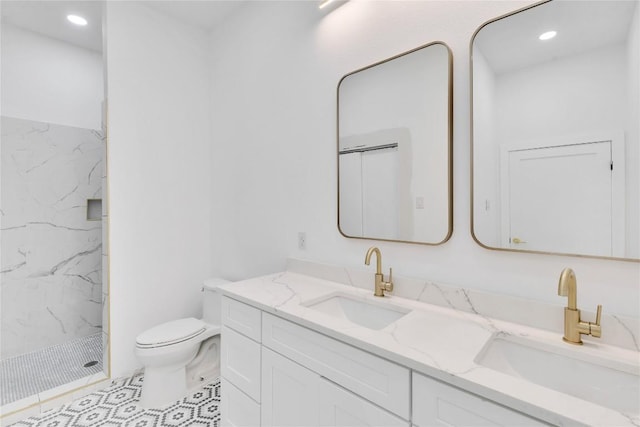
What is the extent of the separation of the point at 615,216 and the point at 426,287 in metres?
0.65

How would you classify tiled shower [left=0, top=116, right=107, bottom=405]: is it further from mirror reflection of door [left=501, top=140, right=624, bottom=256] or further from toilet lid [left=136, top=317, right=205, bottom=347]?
mirror reflection of door [left=501, top=140, right=624, bottom=256]

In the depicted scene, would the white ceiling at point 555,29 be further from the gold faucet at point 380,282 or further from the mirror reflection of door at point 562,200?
the gold faucet at point 380,282

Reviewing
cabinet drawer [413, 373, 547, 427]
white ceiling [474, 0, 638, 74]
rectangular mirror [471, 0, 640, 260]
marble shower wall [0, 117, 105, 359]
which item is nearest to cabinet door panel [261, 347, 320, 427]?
cabinet drawer [413, 373, 547, 427]

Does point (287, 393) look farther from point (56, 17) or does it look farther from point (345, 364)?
point (56, 17)

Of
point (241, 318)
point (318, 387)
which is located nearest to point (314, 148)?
point (241, 318)

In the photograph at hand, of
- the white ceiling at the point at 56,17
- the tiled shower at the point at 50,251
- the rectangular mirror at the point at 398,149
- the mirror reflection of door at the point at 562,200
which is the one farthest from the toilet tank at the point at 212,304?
the white ceiling at the point at 56,17

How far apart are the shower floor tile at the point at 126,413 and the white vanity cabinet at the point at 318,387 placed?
0.40 metres

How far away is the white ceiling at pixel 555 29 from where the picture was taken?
920 mm

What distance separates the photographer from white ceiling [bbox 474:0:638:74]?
3.02 feet

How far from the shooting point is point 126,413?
177 cm

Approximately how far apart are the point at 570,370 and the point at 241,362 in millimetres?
1214

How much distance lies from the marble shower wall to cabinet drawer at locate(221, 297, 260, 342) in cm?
170

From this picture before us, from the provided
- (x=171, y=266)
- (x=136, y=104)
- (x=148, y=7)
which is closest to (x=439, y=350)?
(x=171, y=266)

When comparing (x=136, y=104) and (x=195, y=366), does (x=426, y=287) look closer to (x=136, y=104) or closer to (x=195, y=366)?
(x=195, y=366)
